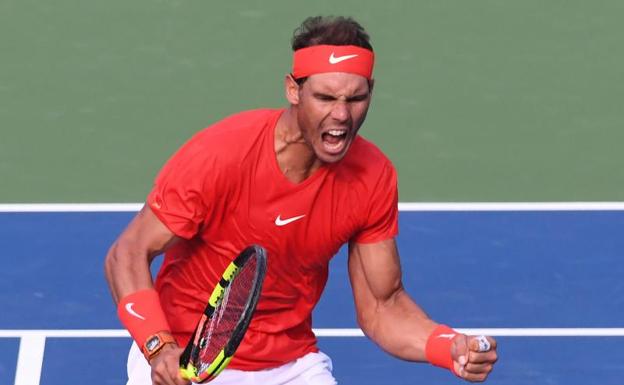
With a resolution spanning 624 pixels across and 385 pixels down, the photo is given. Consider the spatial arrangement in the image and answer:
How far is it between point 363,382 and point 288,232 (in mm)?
2373

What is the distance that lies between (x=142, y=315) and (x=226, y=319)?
40 cm

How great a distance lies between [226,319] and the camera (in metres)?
6.88

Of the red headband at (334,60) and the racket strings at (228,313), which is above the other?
the red headband at (334,60)

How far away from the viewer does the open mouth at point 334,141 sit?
23.3 ft

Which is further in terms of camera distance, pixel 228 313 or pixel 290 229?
pixel 290 229

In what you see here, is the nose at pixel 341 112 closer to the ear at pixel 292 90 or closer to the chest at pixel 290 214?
the ear at pixel 292 90

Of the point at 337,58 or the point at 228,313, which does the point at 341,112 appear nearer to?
the point at 337,58

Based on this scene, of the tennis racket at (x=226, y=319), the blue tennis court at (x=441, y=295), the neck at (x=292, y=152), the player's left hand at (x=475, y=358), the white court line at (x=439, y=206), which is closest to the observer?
the tennis racket at (x=226, y=319)

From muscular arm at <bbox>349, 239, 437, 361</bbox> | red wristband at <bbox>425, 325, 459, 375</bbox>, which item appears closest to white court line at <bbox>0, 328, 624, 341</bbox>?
muscular arm at <bbox>349, 239, 437, 361</bbox>

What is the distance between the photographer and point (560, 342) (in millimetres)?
10094

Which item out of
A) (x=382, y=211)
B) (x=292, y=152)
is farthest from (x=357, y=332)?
(x=292, y=152)

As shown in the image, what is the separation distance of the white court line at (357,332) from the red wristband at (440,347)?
8.81 ft

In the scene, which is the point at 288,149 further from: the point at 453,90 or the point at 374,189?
the point at 453,90

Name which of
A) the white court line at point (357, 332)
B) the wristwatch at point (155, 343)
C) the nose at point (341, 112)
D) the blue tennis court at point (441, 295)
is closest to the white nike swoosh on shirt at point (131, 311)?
the wristwatch at point (155, 343)
